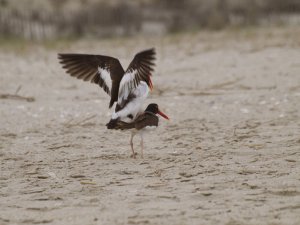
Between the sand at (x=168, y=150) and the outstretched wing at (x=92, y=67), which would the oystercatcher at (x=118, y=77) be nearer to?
the outstretched wing at (x=92, y=67)

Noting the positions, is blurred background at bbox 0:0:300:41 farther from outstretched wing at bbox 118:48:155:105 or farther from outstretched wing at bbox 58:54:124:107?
outstretched wing at bbox 118:48:155:105

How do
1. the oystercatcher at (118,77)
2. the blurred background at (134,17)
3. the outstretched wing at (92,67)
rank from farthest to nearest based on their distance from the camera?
the blurred background at (134,17) < the outstretched wing at (92,67) < the oystercatcher at (118,77)

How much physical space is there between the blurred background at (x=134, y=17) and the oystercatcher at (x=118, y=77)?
1438 centimetres

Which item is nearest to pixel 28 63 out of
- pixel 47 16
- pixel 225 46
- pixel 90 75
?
pixel 225 46

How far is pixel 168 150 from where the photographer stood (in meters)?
7.47

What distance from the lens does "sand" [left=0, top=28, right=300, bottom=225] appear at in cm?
536

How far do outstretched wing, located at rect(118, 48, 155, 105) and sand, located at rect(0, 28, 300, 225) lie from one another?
785mm

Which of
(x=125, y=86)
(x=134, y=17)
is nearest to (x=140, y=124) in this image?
(x=125, y=86)

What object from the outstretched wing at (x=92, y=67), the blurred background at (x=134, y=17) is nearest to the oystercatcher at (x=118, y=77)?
the outstretched wing at (x=92, y=67)

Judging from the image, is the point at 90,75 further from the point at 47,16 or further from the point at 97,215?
the point at 47,16

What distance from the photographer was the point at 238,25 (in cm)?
2272

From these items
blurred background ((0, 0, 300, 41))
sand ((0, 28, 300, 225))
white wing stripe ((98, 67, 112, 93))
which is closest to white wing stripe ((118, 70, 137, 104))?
white wing stripe ((98, 67, 112, 93))

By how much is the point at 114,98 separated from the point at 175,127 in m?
1.65

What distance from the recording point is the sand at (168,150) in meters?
5.36
